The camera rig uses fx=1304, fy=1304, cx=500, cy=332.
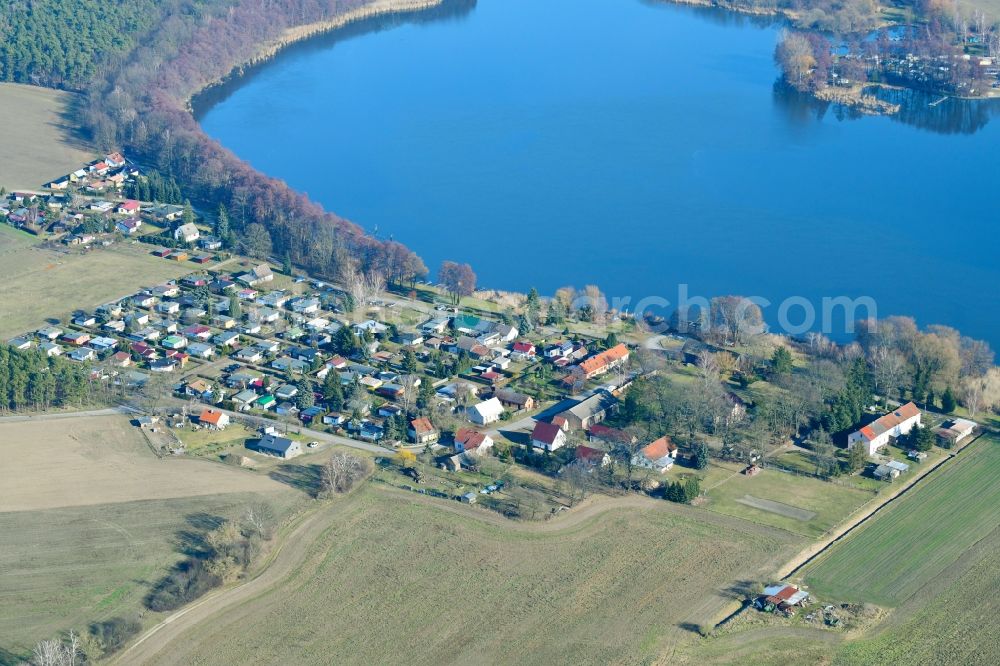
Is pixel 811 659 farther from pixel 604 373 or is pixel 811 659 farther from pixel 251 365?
pixel 251 365

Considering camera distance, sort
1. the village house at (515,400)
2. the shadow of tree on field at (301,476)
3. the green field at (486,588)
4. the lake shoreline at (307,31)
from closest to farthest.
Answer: the green field at (486,588), the shadow of tree on field at (301,476), the village house at (515,400), the lake shoreline at (307,31)

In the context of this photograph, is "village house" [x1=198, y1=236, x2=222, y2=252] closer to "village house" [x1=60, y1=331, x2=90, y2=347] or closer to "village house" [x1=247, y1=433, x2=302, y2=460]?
"village house" [x1=60, y1=331, x2=90, y2=347]

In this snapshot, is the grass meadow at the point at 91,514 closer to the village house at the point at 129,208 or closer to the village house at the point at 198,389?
the village house at the point at 198,389

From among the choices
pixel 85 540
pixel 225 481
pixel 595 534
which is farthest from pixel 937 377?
pixel 85 540

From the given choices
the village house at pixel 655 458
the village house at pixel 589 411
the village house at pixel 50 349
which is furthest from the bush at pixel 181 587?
the village house at pixel 50 349

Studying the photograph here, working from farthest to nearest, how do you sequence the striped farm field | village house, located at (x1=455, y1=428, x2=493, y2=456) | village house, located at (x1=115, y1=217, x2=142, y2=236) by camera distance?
village house, located at (x1=115, y1=217, x2=142, y2=236)
village house, located at (x1=455, y1=428, x2=493, y2=456)
the striped farm field

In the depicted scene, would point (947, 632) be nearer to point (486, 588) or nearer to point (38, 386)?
point (486, 588)

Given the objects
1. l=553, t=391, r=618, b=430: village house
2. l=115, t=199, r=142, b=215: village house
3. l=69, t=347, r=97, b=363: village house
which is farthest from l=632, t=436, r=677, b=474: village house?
l=115, t=199, r=142, b=215: village house
